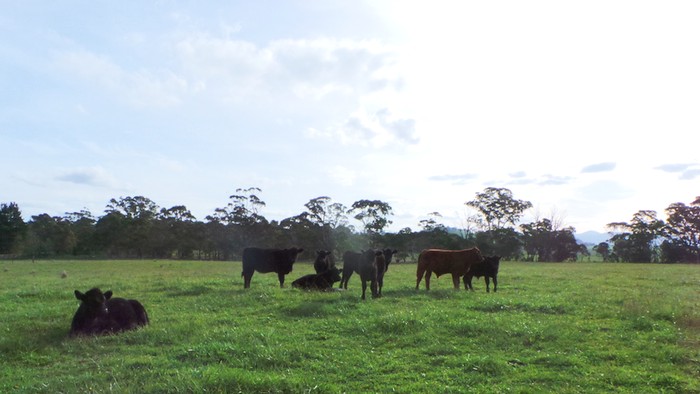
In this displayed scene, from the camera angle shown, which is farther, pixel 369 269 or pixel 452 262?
pixel 452 262

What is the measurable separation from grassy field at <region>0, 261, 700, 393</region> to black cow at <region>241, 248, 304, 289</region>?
5331mm

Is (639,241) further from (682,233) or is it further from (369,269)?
(369,269)

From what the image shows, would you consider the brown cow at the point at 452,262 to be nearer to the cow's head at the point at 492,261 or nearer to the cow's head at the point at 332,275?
the cow's head at the point at 492,261

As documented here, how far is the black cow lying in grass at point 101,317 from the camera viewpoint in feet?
32.9

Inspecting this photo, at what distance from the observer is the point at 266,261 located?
64.3 feet

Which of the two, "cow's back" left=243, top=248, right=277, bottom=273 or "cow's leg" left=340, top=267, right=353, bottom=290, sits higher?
"cow's back" left=243, top=248, right=277, bottom=273

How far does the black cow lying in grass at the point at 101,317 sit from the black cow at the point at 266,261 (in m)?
8.31

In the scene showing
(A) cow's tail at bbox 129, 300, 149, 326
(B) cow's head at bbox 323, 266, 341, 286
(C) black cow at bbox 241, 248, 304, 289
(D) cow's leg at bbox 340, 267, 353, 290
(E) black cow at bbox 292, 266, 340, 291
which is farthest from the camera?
(C) black cow at bbox 241, 248, 304, 289

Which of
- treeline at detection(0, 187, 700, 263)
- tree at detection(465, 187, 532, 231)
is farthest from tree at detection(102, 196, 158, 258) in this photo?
tree at detection(465, 187, 532, 231)

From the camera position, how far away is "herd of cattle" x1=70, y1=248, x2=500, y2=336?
10242mm

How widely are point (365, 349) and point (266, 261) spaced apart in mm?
11475

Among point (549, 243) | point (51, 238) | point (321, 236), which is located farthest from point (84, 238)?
point (549, 243)

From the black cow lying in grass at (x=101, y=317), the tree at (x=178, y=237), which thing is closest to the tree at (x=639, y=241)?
the tree at (x=178, y=237)

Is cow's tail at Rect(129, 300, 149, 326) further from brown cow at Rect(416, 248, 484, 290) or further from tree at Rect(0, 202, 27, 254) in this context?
tree at Rect(0, 202, 27, 254)
